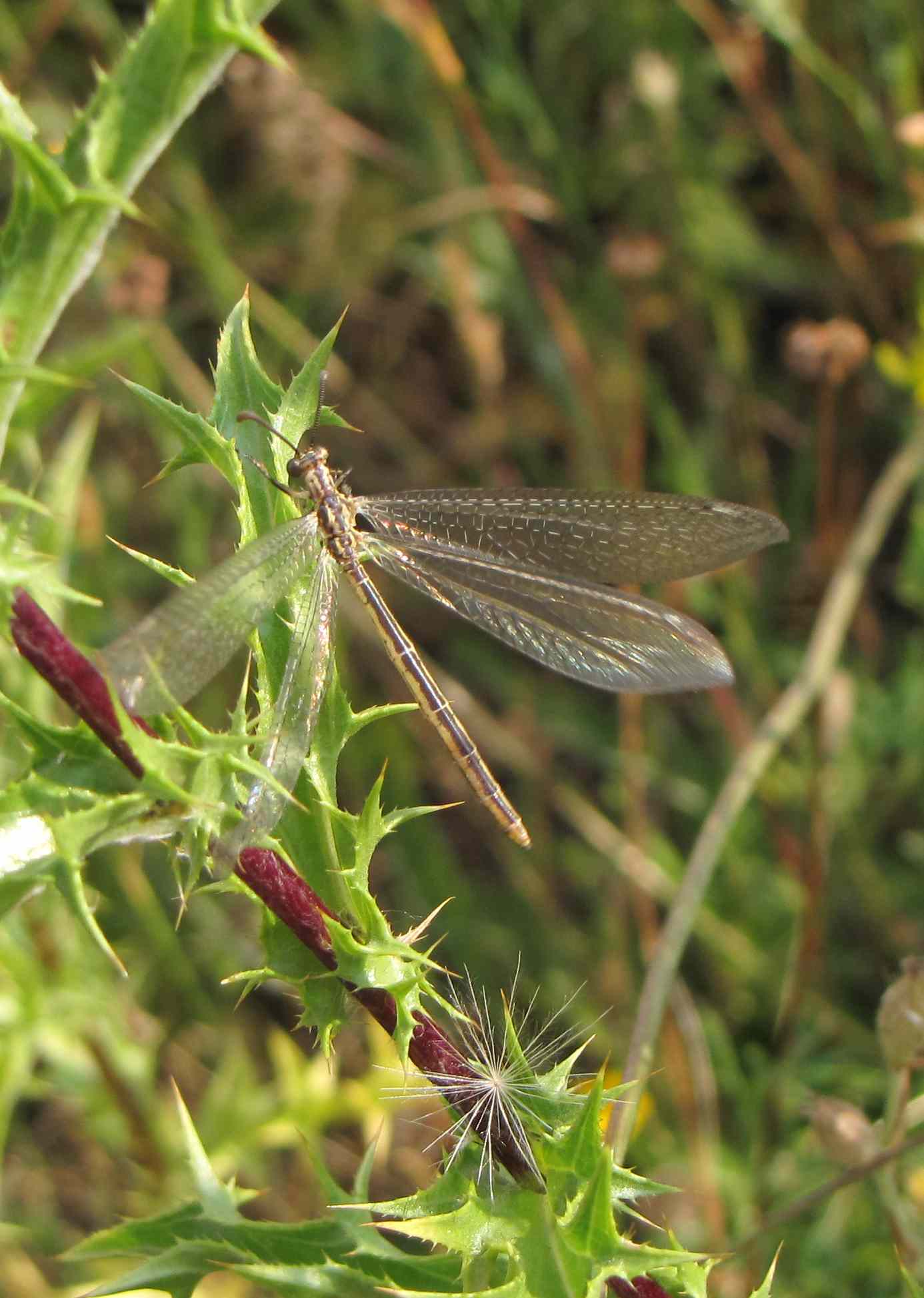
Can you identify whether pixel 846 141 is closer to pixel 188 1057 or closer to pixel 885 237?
pixel 885 237

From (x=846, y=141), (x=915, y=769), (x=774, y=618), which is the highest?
(x=846, y=141)

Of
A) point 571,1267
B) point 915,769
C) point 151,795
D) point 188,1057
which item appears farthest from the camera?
point 188,1057

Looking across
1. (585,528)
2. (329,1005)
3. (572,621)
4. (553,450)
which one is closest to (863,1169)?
(329,1005)

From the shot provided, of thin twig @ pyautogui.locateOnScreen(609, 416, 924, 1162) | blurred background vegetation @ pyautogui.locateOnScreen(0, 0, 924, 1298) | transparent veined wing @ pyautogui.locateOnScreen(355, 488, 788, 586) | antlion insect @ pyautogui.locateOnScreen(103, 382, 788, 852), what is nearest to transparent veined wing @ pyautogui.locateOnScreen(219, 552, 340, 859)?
antlion insect @ pyautogui.locateOnScreen(103, 382, 788, 852)

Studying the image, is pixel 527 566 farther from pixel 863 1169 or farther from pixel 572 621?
pixel 863 1169

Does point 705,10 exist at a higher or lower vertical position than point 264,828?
higher

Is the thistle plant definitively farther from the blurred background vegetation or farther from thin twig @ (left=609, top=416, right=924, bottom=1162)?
the blurred background vegetation

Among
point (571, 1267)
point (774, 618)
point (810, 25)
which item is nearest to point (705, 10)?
point (810, 25)
